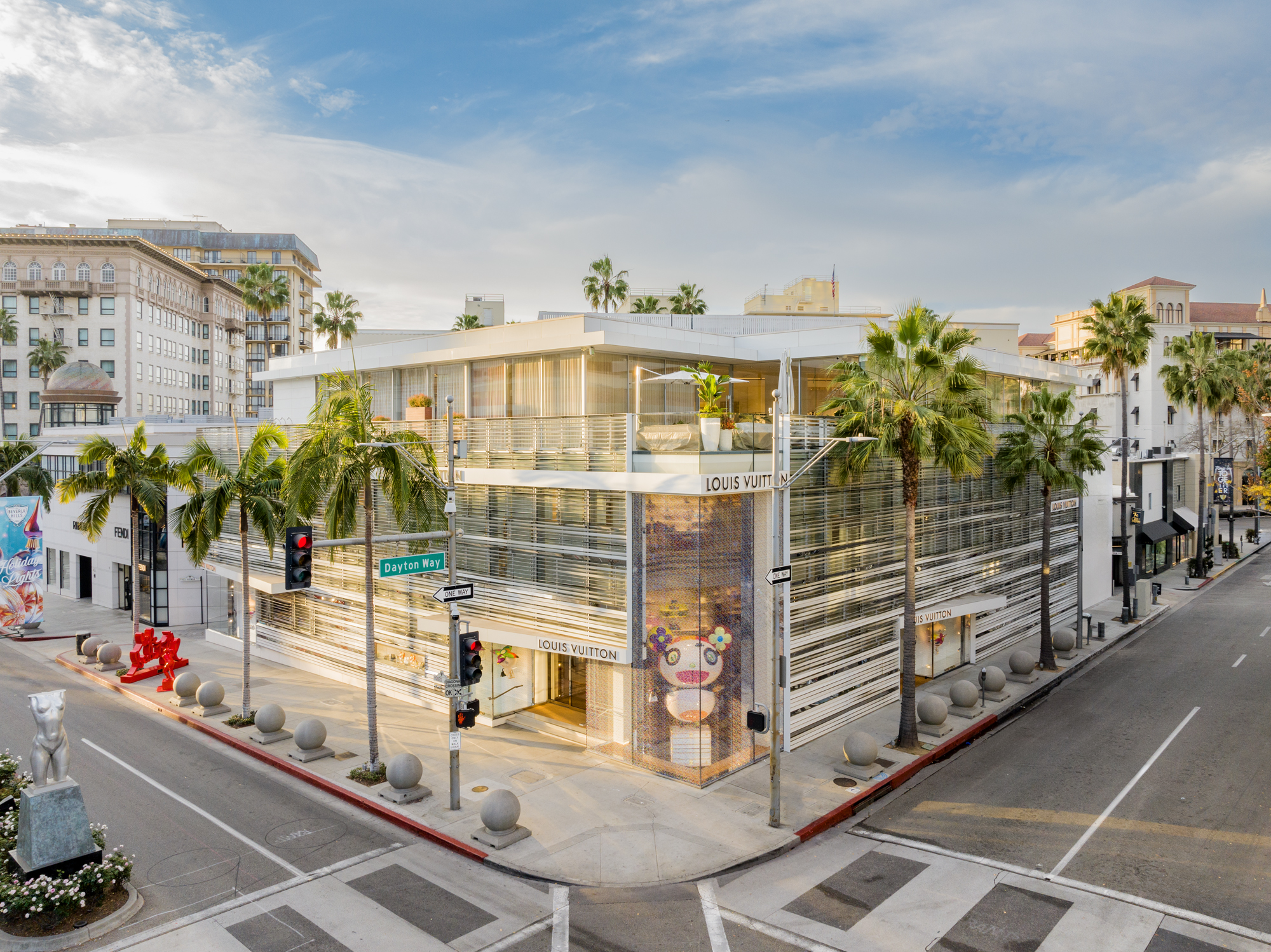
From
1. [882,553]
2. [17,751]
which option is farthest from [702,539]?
[17,751]

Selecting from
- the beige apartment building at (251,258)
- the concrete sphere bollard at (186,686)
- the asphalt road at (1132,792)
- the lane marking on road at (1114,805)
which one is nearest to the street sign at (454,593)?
the asphalt road at (1132,792)

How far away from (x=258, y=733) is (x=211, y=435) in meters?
15.7

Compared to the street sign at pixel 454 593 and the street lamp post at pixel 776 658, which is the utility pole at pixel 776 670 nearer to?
the street lamp post at pixel 776 658

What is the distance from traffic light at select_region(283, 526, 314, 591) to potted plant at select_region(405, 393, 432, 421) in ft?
41.2

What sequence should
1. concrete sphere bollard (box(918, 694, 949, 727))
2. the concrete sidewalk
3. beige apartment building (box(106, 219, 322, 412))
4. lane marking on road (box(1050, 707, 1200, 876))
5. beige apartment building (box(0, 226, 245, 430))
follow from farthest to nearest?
beige apartment building (box(106, 219, 322, 412)), beige apartment building (box(0, 226, 245, 430)), concrete sphere bollard (box(918, 694, 949, 727)), the concrete sidewalk, lane marking on road (box(1050, 707, 1200, 876))

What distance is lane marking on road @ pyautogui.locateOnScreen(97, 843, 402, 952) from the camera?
1251cm

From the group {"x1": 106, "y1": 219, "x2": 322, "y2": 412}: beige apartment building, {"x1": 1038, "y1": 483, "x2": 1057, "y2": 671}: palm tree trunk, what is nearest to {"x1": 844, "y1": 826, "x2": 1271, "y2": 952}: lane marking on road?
{"x1": 1038, "y1": 483, "x2": 1057, "y2": 671}: palm tree trunk

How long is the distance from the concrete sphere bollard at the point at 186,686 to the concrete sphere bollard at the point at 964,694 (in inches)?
915

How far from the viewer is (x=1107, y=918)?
12.9 m

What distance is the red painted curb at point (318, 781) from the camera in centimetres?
1574

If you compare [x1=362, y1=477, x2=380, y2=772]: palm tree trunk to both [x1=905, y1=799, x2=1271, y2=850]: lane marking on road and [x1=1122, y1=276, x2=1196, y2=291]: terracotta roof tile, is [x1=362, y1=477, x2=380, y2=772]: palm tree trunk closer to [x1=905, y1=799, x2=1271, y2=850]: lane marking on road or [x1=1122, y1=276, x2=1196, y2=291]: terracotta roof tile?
[x1=905, y1=799, x2=1271, y2=850]: lane marking on road

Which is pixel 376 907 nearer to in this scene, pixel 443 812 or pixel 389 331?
pixel 443 812

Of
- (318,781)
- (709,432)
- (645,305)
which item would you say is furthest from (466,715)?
(645,305)

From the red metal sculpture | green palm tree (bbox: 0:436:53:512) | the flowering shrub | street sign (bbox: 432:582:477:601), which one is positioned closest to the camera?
the flowering shrub
